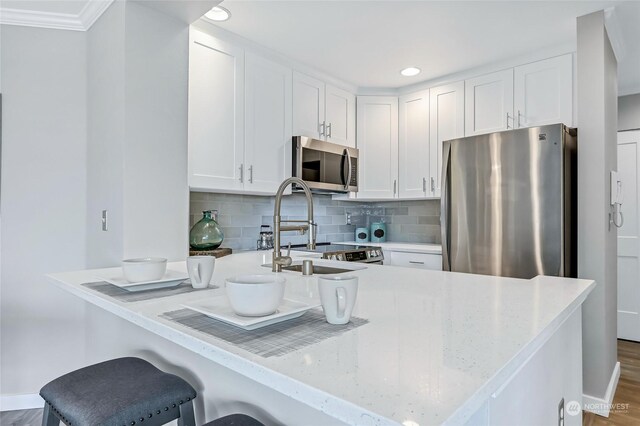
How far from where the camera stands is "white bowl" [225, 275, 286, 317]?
2.44ft

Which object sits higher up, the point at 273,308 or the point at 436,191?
the point at 436,191

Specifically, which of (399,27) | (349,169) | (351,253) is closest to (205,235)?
(351,253)

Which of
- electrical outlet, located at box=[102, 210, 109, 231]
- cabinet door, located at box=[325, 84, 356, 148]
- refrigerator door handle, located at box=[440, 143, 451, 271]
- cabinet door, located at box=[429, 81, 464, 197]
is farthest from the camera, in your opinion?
cabinet door, located at box=[325, 84, 356, 148]

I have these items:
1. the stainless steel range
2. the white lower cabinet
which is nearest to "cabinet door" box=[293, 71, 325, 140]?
the stainless steel range

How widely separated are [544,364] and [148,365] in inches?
45.6

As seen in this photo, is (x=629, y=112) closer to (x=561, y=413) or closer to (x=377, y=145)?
(x=377, y=145)

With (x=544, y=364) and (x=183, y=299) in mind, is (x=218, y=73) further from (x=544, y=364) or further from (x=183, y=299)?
(x=544, y=364)

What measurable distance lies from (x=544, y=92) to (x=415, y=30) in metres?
1.09

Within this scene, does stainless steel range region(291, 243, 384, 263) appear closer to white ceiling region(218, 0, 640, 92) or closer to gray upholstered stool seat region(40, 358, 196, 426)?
white ceiling region(218, 0, 640, 92)

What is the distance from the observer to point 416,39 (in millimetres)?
2613

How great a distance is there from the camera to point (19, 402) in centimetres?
219

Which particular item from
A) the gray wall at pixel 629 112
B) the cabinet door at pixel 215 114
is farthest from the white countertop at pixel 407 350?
the gray wall at pixel 629 112

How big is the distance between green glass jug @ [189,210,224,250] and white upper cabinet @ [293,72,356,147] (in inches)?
40.0

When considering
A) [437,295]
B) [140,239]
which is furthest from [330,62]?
[437,295]
